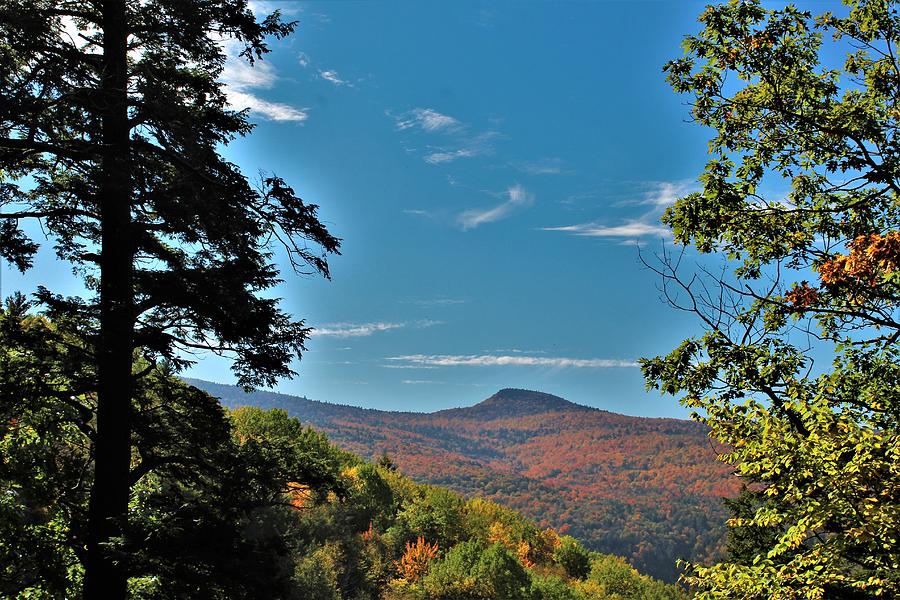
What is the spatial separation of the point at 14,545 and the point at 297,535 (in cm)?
3366

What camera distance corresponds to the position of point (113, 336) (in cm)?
920

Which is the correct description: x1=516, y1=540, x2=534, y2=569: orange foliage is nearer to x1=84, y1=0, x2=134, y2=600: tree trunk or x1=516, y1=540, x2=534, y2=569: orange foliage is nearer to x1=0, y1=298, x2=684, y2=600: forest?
x1=0, y1=298, x2=684, y2=600: forest

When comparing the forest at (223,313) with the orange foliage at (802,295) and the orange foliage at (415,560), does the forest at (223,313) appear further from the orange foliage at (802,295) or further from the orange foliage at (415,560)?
the orange foliage at (415,560)

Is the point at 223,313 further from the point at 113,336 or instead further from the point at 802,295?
the point at 802,295

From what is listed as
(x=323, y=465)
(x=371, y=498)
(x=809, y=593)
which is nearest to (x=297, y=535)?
(x=371, y=498)

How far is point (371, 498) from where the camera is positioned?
52.5 m

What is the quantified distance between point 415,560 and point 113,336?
37980 millimetres

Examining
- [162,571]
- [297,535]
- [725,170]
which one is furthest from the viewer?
[297,535]

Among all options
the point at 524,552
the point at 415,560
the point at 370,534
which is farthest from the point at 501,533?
the point at 415,560

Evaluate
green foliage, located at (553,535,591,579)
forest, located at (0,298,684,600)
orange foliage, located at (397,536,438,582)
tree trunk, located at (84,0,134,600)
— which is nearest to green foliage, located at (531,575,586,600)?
orange foliage, located at (397,536,438,582)

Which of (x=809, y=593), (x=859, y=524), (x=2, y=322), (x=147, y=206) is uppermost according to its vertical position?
(x=147, y=206)

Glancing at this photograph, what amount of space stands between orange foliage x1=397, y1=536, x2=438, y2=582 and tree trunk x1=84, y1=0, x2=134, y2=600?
34.8m

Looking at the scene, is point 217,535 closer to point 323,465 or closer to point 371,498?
point 323,465

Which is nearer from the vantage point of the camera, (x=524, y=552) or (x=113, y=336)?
(x=113, y=336)
